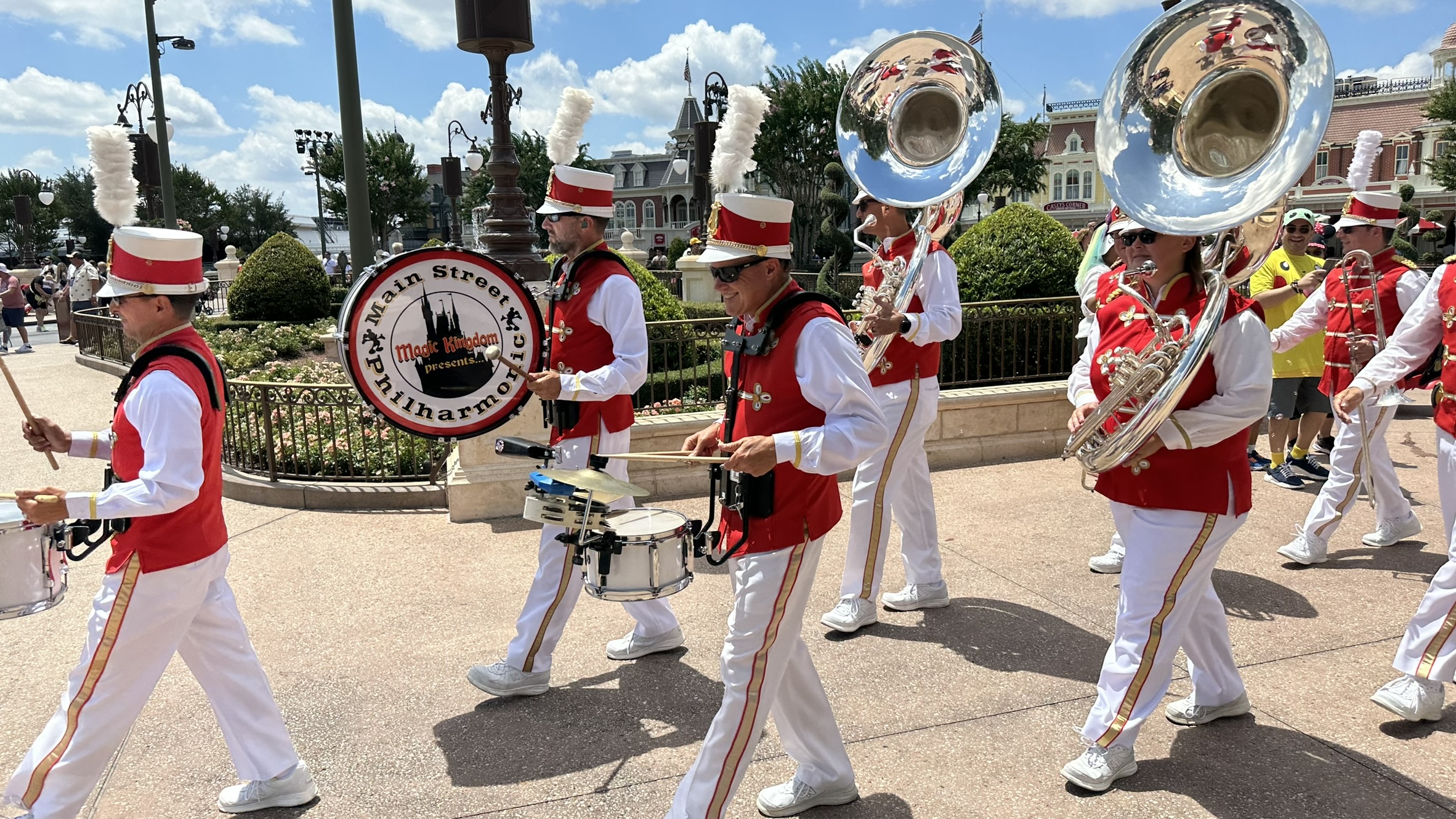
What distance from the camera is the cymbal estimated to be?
9.25 feet

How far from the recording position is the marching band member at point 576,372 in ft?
13.3

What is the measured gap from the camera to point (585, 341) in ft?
13.8

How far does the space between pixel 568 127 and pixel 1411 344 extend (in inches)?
194

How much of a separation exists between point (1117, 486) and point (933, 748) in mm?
1222

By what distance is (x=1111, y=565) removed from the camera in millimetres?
5512

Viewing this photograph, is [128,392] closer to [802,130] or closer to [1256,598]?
[1256,598]

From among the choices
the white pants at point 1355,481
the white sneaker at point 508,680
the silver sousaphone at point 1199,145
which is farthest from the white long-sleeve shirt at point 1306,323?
the white sneaker at point 508,680

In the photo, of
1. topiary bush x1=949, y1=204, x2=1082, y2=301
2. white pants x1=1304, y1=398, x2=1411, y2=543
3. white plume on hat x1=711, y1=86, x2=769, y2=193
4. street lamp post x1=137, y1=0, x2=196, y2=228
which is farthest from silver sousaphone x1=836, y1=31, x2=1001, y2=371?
street lamp post x1=137, y1=0, x2=196, y2=228

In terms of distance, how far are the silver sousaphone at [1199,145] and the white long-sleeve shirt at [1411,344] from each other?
1274 mm

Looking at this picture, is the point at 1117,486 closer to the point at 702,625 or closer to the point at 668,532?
the point at 668,532

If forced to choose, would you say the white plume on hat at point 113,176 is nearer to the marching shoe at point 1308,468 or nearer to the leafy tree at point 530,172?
the marching shoe at point 1308,468

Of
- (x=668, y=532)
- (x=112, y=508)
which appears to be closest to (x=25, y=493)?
(x=112, y=508)

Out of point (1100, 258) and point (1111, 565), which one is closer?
point (1111, 565)

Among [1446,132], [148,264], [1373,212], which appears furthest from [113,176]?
[1446,132]
